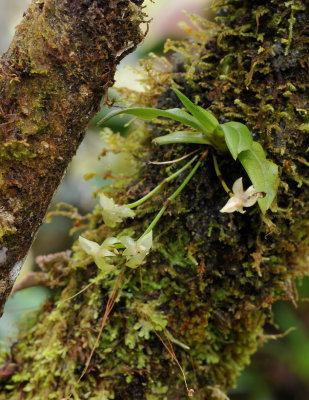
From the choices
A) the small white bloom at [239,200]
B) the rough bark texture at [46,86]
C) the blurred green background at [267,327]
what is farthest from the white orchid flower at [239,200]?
the blurred green background at [267,327]

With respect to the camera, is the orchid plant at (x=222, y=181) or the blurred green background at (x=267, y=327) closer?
the orchid plant at (x=222, y=181)

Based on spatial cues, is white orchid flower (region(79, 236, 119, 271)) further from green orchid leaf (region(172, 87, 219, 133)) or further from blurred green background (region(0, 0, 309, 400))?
blurred green background (region(0, 0, 309, 400))

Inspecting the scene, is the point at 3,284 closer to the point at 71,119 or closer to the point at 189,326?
the point at 71,119

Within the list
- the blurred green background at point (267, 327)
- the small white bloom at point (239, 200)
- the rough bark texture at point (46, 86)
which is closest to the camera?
the rough bark texture at point (46, 86)

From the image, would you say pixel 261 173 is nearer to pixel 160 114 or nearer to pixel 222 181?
pixel 222 181

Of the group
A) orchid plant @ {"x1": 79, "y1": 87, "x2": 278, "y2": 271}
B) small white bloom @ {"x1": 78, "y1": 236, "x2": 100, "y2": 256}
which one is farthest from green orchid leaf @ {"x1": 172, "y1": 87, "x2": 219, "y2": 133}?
small white bloom @ {"x1": 78, "y1": 236, "x2": 100, "y2": 256}

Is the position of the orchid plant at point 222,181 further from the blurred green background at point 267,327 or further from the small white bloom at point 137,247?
the blurred green background at point 267,327
